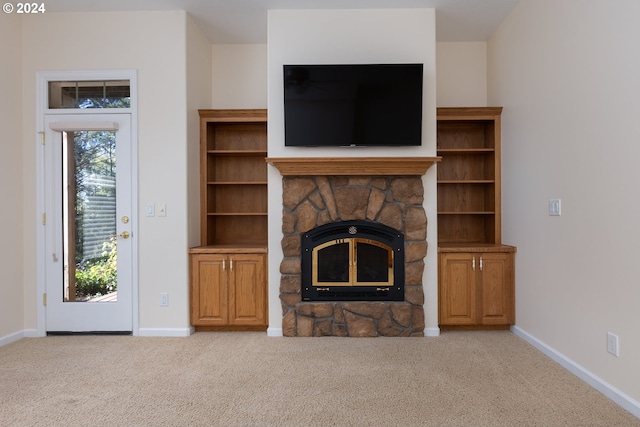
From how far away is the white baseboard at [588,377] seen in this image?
7.48ft

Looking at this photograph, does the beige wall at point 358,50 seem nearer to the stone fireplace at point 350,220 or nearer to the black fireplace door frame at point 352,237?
the stone fireplace at point 350,220

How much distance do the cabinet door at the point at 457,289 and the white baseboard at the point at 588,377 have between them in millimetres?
497

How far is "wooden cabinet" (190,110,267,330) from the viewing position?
379cm

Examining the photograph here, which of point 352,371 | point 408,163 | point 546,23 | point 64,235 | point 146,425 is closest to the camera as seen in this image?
point 146,425

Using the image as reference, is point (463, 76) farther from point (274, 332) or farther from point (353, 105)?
point (274, 332)

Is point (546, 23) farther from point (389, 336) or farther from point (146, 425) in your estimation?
point (146, 425)

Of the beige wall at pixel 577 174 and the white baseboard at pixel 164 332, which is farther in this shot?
the white baseboard at pixel 164 332

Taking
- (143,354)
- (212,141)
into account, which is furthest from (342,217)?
(143,354)

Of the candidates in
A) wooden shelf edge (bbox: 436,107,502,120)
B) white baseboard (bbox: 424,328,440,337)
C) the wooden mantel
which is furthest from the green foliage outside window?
wooden shelf edge (bbox: 436,107,502,120)

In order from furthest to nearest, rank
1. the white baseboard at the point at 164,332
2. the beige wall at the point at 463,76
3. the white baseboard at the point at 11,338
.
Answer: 1. the beige wall at the point at 463,76
2. the white baseboard at the point at 164,332
3. the white baseboard at the point at 11,338

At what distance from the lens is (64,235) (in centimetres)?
379

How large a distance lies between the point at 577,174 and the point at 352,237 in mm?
1804

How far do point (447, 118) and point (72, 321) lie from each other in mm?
4064

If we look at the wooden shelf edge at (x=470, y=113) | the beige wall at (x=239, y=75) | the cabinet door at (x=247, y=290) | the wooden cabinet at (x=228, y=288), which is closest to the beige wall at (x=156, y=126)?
the wooden cabinet at (x=228, y=288)
